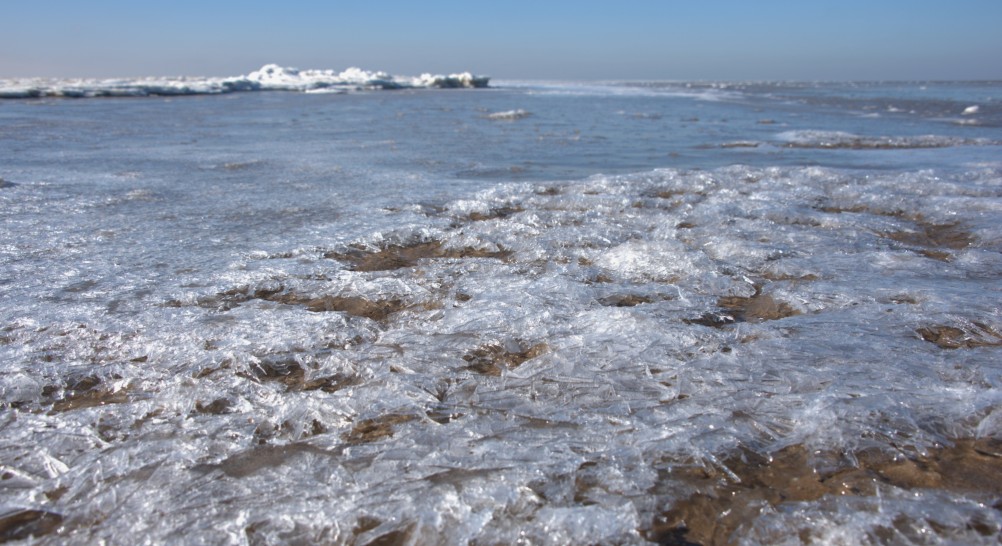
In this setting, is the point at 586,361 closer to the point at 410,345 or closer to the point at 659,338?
the point at 659,338

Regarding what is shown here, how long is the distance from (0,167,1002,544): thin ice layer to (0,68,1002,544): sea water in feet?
0.04

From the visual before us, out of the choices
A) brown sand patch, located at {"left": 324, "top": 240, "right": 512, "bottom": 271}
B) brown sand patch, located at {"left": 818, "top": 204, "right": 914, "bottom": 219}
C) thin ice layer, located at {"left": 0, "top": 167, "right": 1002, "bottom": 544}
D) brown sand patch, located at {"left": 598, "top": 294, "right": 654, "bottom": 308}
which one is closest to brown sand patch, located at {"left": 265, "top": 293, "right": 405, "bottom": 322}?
thin ice layer, located at {"left": 0, "top": 167, "right": 1002, "bottom": 544}

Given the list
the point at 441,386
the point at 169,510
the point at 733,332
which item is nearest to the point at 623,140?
the point at 733,332

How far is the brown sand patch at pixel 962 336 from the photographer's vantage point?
274 cm

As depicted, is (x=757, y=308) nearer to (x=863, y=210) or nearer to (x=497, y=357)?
(x=497, y=357)

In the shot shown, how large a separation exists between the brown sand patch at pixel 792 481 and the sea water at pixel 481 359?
0.09ft

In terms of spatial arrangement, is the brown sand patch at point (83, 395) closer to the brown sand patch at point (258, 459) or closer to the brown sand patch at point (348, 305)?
the brown sand patch at point (258, 459)

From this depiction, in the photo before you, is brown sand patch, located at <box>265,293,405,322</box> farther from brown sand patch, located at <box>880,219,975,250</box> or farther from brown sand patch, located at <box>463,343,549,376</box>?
brown sand patch, located at <box>880,219,975,250</box>

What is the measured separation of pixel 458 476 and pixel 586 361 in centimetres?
92

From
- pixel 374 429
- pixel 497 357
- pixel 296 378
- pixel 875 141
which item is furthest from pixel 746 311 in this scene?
pixel 875 141

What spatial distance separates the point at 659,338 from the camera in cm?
280

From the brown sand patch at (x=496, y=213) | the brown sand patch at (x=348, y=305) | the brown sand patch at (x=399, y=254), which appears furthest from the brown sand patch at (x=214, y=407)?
the brown sand patch at (x=496, y=213)

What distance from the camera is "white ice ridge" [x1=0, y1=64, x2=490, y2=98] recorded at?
1231 inches

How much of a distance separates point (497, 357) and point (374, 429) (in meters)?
0.71
